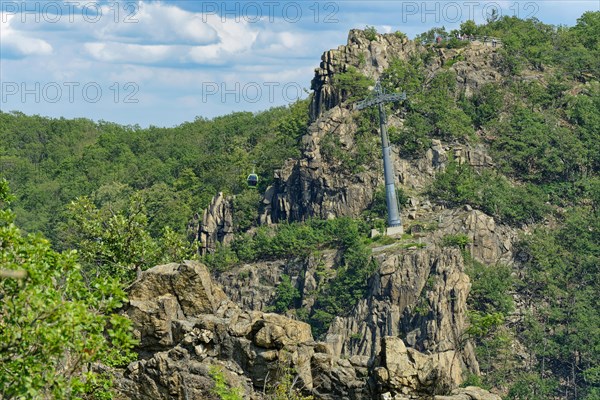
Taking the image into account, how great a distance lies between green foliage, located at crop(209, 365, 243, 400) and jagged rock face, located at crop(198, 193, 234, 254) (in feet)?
268

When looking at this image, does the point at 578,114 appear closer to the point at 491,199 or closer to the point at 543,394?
the point at 491,199

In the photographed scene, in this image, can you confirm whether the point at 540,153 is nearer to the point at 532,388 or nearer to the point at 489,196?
the point at 489,196

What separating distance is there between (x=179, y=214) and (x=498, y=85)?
115ft

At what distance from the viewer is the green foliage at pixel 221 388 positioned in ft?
117

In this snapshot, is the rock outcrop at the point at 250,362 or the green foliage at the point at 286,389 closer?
the green foliage at the point at 286,389

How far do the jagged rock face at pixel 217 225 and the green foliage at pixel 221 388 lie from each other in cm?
8173

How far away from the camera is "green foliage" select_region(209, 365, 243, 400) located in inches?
1400

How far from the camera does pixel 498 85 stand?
5034 inches

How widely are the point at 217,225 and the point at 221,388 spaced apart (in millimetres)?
87365

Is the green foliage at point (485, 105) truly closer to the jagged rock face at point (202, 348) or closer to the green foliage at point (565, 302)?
the green foliage at point (565, 302)

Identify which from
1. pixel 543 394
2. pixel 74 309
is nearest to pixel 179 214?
pixel 543 394

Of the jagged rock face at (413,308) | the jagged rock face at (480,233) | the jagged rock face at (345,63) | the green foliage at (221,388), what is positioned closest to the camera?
the green foliage at (221,388)

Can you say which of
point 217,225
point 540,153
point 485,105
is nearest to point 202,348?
point 217,225

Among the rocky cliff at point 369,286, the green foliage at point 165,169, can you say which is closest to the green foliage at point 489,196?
the rocky cliff at point 369,286
